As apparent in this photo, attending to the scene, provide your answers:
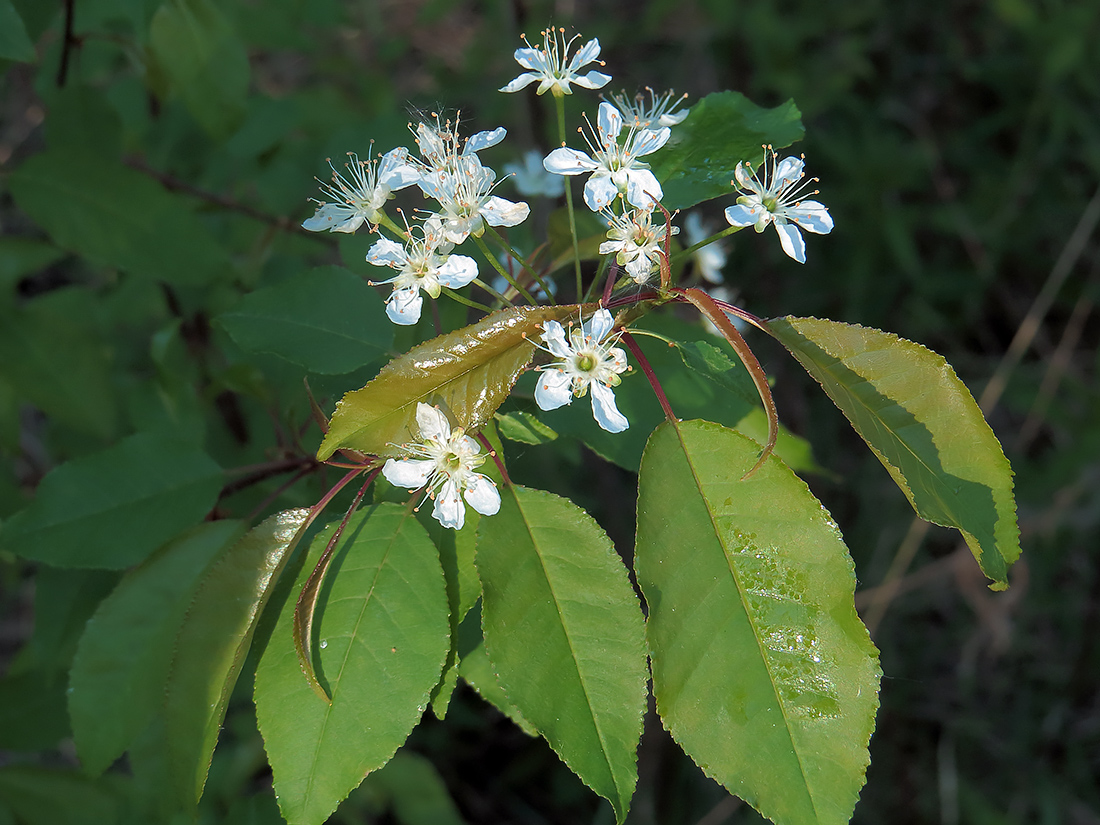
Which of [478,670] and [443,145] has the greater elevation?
[443,145]

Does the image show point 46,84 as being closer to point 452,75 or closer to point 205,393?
point 205,393

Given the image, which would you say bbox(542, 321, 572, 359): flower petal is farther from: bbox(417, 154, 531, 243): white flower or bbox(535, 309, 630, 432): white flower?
bbox(417, 154, 531, 243): white flower

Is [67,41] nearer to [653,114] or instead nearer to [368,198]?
[368,198]

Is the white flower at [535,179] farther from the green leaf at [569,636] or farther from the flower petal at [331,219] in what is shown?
the green leaf at [569,636]

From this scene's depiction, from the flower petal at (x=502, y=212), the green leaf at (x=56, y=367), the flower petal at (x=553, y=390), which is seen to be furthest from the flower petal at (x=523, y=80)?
the green leaf at (x=56, y=367)

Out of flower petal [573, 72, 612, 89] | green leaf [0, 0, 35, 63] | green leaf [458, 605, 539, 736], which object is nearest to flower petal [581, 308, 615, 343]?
flower petal [573, 72, 612, 89]

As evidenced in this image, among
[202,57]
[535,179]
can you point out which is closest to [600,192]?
[535,179]
